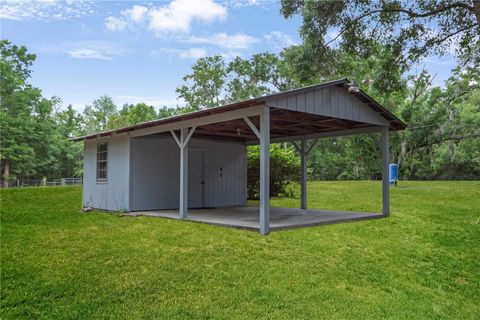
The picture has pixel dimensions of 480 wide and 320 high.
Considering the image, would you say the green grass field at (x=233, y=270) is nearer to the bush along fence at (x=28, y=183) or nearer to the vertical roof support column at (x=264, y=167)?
the vertical roof support column at (x=264, y=167)

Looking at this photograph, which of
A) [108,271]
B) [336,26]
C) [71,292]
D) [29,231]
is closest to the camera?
[71,292]

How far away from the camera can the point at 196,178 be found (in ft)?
39.2

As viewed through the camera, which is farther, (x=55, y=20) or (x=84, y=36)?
(x=84, y=36)

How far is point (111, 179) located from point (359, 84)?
17.0 m

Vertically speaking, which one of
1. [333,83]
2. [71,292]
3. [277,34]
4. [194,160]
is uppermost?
[277,34]

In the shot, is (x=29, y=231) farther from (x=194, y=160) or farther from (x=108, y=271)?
(x=194, y=160)

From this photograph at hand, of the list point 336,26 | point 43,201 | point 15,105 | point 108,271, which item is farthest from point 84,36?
point 15,105

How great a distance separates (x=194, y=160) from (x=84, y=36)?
8.17 meters

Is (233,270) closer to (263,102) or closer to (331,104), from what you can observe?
(263,102)

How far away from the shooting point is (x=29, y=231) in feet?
26.4

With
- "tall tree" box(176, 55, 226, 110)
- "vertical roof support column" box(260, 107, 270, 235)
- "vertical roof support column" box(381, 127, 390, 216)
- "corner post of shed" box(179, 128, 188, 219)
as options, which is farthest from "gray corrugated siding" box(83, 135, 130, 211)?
"tall tree" box(176, 55, 226, 110)

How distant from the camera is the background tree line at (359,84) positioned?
38.1 feet

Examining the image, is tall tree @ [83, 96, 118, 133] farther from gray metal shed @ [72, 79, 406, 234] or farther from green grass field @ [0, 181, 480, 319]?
green grass field @ [0, 181, 480, 319]

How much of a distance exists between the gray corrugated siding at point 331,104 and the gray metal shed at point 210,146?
20mm
